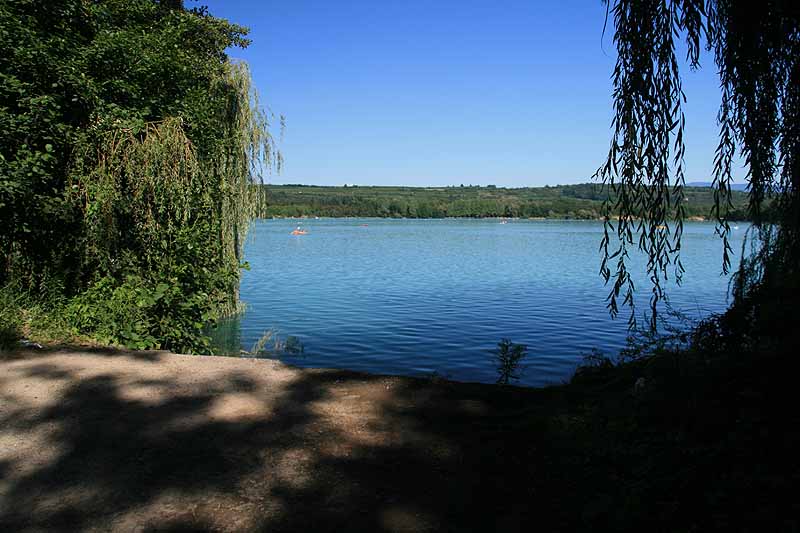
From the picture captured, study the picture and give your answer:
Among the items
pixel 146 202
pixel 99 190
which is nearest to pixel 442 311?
pixel 146 202

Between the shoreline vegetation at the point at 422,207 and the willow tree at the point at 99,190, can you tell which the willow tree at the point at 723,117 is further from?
the shoreline vegetation at the point at 422,207

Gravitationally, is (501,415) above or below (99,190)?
below

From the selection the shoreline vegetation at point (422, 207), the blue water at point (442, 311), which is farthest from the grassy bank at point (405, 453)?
the shoreline vegetation at point (422, 207)

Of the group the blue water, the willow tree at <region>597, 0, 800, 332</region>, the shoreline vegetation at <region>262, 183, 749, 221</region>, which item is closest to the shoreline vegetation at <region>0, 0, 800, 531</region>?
the willow tree at <region>597, 0, 800, 332</region>

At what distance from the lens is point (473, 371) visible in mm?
12672

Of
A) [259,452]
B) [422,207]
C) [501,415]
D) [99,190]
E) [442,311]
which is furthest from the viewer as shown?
[422,207]

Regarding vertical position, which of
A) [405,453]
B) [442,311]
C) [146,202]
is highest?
[146,202]

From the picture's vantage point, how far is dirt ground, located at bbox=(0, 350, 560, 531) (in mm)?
3465

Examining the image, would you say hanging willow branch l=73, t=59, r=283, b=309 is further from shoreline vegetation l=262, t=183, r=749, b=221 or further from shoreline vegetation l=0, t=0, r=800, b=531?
shoreline vegetation l=262, t=183, r=749, b=221

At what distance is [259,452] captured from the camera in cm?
429

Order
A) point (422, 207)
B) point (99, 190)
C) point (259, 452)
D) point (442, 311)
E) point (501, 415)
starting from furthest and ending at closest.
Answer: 1. point (422, 207)
2. point (442, 311)
3. point (99, 190)
4. point (501, 415)
5. point (259, 452)

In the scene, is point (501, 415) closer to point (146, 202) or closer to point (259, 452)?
point (259, 452)

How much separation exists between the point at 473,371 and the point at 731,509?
9.82m

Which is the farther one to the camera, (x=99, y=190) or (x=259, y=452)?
(x=99, y=190)
